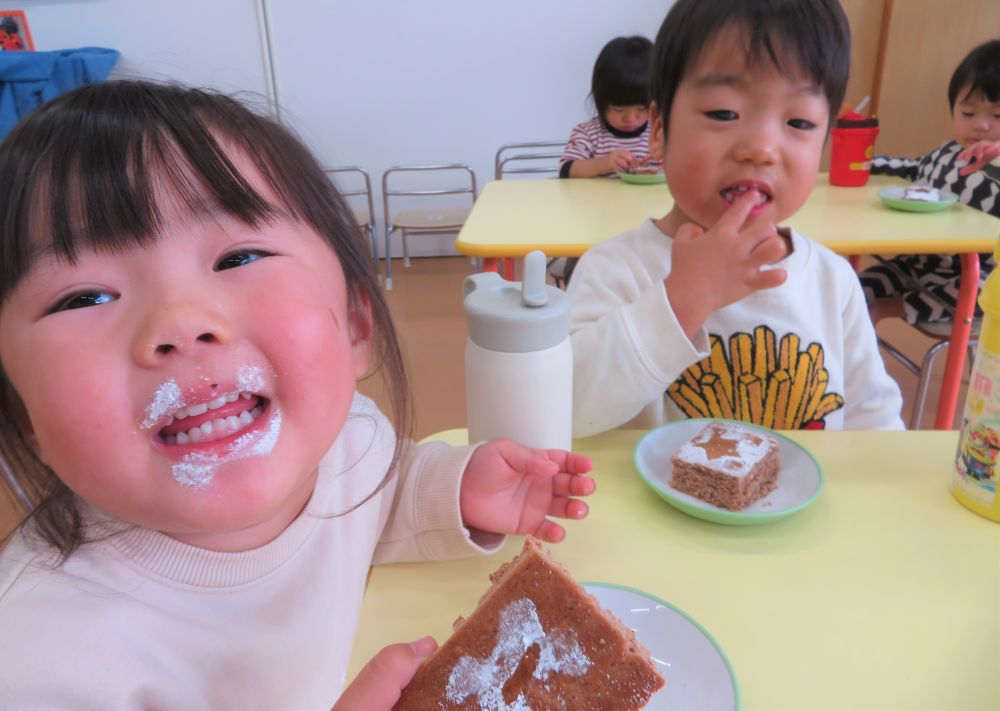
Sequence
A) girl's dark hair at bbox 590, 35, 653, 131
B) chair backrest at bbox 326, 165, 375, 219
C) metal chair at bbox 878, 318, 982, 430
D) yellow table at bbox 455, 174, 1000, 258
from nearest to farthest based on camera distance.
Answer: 1. yellow table at bbox 455, 174, 1000, 258
2. metal chair at bbox 878, 318, 982, 430
3. girl's dark hair at bbox 590, 35, 653, 131
4. chair backrest at bbox 326, 165, 375, 219

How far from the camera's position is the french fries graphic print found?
1084 mm

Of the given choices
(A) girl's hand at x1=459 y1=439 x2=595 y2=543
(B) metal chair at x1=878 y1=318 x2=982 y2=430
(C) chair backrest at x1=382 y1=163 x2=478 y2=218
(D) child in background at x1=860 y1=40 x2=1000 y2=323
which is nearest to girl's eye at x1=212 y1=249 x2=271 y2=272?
(A) girl's hand at x1=459 y1=439 x2=595 y2=543

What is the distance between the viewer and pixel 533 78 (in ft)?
13.3

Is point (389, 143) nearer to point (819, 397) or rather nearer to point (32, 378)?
point (819, 397)

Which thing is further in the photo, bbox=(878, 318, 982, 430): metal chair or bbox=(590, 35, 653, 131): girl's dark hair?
bbox=(590, 35, 653, 131): girl's dark hair

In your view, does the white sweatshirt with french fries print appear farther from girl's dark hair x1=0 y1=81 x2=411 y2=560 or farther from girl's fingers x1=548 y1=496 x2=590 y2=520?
girl's dark hair x1=0 y1=81 x2=411 y2=560

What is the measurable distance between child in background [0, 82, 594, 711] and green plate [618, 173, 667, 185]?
1.66 meters

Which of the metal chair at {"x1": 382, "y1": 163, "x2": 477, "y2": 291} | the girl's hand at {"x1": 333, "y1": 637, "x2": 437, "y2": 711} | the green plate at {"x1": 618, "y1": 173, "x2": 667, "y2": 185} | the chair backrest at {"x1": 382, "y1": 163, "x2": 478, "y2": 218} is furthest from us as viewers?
the chair backrest at {"x1": 382, "y1": 163, "x2": 478, "y2": 218}

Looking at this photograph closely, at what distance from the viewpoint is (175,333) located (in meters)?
0.48

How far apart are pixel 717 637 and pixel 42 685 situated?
496 mm

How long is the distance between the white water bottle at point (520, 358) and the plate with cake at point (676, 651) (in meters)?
0.18

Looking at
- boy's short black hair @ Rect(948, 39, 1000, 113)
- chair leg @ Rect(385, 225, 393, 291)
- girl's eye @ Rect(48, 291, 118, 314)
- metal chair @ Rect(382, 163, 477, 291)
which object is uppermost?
boy's short black hair @ Rect(948, 39, 1000, 113)

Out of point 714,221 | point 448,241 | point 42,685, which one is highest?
point 714,221

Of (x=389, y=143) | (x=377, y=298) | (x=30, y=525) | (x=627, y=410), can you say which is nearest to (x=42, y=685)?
(x=30, y=525)
